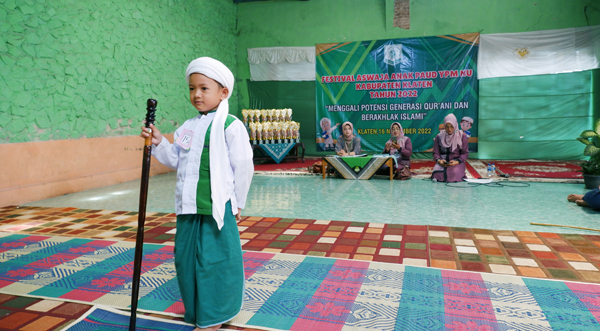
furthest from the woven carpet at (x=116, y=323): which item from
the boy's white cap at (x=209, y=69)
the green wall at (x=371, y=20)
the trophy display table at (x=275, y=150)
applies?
the green wall at (x=371, y=20)

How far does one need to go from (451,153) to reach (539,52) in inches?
163

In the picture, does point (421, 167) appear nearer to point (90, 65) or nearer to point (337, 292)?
point (90, 65)

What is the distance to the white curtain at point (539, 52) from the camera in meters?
7.72

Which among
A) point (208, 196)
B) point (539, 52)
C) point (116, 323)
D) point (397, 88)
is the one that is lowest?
point (116, 323)

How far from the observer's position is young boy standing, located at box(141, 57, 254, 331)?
5.29ft

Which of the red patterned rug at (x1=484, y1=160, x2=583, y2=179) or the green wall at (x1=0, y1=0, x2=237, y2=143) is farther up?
the green wall at (x1=0, y1=0, x2=237, y2=143)

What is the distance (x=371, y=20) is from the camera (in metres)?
8.85

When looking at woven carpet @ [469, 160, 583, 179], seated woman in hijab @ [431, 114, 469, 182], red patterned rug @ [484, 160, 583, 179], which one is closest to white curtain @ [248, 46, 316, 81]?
woven carpet @ [469, 160, 583, 179]

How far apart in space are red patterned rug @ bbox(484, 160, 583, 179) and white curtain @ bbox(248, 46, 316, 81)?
449 cm

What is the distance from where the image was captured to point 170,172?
7328mm

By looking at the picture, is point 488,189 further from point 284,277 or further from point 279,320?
point 279,320

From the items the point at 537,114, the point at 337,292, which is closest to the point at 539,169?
the point at 537,114

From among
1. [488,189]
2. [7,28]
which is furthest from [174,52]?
[488,189]

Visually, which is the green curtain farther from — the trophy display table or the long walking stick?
the long walking stick
